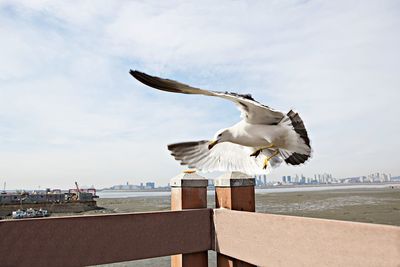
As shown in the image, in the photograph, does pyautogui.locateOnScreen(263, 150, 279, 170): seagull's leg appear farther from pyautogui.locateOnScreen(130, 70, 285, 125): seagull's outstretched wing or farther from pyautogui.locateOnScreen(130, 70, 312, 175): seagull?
pyautogui.locateOnScreen(130, 70, 285, 125): seagull's outstretched wing

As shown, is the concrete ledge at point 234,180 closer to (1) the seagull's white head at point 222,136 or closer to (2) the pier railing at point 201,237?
(2) the pier railing at point 201,237

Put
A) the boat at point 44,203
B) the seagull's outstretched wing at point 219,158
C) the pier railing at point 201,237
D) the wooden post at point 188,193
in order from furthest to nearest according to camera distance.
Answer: the boat at point 44,203, the seagull's outstretched wing at point 219,158, the wooden post at point 188,193, the pier railing at point 201,237

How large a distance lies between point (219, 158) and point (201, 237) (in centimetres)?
101

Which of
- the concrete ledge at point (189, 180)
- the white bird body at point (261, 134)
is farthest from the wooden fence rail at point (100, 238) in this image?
the white bird body at point (261, 134)

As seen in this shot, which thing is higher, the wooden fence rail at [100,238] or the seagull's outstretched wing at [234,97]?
the seagull's outstretched wing at [234,97]

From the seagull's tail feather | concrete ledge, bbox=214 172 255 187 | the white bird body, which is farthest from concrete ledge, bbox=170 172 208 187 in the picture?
the seagull's tail feather

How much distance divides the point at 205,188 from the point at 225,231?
477 mm

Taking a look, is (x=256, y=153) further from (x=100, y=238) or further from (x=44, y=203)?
(x=44, y=203)

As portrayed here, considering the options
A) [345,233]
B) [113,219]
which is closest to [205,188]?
[113,219]

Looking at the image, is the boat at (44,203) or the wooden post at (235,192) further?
the boat at (44,203)

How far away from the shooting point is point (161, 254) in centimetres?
241

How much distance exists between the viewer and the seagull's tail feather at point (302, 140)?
294 centimetres

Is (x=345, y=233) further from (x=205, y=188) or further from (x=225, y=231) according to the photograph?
(x=205, y=188)

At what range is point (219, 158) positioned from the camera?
11.4 ft
